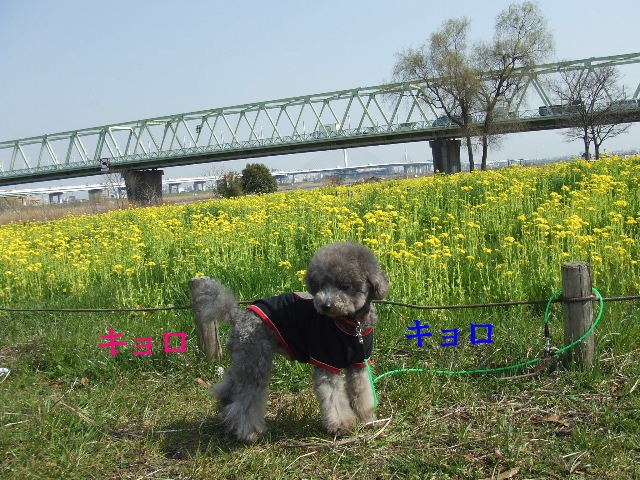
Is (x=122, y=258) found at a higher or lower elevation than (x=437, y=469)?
higher

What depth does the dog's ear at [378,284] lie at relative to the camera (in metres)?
3.08

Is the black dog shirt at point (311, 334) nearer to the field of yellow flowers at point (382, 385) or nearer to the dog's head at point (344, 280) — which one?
the dog's head at point (344, 280)

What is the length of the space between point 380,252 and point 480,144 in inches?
1765

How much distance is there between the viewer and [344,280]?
3.02 m

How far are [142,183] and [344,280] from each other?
57.6m

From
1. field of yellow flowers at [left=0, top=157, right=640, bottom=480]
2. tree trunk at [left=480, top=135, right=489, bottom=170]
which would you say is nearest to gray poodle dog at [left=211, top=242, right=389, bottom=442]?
field of yellow flowers at [left=0, top=157, right=640, bottom=480]

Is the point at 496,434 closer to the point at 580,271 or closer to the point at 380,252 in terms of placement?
the point at 580,271

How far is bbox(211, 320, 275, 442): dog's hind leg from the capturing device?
3373 mm

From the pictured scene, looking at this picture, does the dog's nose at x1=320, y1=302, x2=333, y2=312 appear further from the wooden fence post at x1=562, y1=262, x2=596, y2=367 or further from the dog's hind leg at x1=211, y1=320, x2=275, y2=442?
the wooden fence post at x1=562, y1=262, x2=596, y2=367

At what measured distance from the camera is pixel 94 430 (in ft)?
12.4

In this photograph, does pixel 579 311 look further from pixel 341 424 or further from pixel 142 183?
pixel 142 183

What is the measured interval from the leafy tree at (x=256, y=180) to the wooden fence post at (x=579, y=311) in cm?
3043

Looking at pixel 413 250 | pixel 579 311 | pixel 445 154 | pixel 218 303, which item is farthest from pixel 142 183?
pixel 579 311

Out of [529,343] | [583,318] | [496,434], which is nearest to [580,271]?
[583,318]
